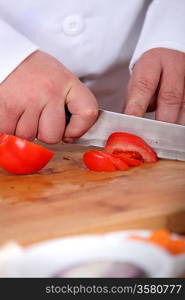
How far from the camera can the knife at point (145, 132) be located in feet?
4.43

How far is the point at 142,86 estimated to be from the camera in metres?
1.41

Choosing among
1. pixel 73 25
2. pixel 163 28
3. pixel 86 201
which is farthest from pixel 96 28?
pixel 86 201

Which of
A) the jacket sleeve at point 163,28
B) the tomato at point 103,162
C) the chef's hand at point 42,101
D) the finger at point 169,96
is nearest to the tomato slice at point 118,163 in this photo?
the tomato at point 103,162

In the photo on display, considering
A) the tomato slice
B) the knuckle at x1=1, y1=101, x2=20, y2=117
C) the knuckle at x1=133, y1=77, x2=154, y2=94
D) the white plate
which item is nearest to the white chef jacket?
the knuckle at x1=133, y1=77, x2=154, y2=94

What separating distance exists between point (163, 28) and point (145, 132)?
0.33m

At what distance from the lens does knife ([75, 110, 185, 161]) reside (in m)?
1.35

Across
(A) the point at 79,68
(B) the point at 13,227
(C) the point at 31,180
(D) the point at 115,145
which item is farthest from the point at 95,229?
(A) the point at 79,68

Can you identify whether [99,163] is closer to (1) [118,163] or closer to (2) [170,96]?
(1) [118,163]

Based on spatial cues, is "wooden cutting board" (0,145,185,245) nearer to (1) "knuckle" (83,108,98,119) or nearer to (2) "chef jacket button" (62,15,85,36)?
(1) "knuckle" (83,108,98,119)

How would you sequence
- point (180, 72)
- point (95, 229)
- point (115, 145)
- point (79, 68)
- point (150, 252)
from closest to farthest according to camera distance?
point (150, 252) < point (95, 229) < point (115, 145) < point (180, 72) < point (79, 68)

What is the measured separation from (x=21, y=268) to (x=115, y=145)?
2.31ft

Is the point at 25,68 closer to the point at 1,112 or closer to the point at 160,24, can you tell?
the point at 1,112

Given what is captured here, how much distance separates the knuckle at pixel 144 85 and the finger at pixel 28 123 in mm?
280

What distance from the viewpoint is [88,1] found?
1.48m
